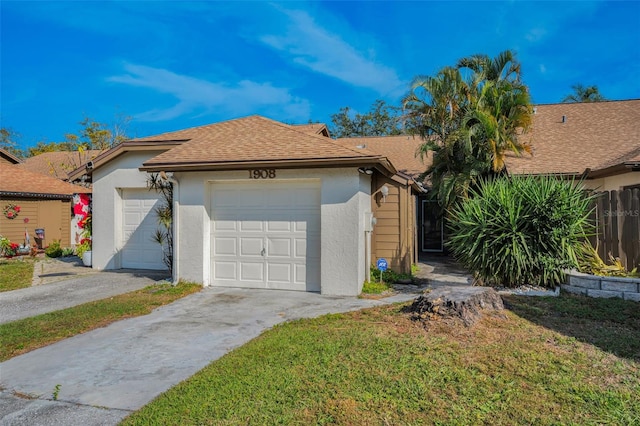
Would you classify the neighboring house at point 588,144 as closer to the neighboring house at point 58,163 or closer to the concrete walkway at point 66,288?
the concrete walkway at point 66,288

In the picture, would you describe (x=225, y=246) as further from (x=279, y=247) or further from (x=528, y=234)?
(x=528, y=234)

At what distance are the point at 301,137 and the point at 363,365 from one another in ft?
20.4

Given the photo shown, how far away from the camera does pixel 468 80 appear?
38.9 ft

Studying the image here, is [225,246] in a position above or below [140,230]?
below

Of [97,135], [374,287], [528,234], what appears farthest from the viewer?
[97,135]

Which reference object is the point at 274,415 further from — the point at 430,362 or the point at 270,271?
the point at 270,271

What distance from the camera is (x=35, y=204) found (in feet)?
58.0

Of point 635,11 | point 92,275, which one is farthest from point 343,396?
point 635,11

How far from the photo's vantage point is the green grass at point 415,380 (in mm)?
3277

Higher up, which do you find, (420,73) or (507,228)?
(420,73)

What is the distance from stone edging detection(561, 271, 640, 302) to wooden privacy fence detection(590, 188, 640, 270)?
3.01ft

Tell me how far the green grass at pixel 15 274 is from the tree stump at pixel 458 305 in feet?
30.3

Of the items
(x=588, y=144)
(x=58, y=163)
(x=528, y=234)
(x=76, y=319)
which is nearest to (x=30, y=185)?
(x=58, y=163)

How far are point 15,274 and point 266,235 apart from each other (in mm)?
7786
